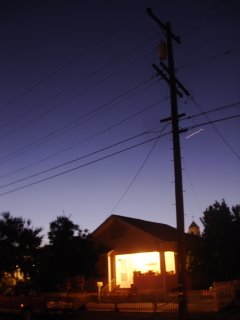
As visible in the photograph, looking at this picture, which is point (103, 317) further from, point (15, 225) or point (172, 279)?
point (15, 225)

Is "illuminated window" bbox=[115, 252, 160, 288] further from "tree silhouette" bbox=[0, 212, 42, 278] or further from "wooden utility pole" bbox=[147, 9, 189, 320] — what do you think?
"wooden utility pole" bbox=[147, 9, 189, 320]

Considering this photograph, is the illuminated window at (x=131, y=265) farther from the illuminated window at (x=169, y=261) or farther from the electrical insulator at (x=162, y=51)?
the electrical insulator at (x=162, y=51)

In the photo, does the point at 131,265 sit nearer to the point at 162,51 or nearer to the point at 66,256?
the point at 66,256

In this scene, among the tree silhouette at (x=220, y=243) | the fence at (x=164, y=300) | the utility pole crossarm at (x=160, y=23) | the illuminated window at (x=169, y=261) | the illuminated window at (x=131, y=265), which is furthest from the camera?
the illuminated window at (x=131, y=265)

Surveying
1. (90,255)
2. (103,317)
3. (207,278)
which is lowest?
(103,317)

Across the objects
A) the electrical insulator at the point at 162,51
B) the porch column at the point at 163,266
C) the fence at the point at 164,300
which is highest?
the electrical insulator at the point at 162,51

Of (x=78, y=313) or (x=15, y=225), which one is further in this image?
(x=15, y=225)

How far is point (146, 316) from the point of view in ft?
66.2

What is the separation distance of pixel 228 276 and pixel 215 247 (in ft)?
6.06

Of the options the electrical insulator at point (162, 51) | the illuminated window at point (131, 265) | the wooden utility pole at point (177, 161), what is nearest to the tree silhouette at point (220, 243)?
the illuminated window at point (131, 265)

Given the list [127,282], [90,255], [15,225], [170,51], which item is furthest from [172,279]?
[170,51]

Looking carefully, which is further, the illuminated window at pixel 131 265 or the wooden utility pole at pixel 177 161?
the illuminated window at pixel 131 265

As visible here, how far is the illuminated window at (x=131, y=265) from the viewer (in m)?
33.2

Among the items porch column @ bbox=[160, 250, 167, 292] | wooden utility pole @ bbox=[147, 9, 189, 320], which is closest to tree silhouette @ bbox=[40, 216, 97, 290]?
porch column @ bbox=[160, 250, 167, 292]
